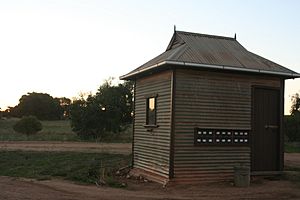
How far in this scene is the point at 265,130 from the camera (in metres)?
14.3

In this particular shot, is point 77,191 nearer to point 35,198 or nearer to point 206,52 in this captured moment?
point 35,198

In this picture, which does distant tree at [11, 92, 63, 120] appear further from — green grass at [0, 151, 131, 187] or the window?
the window

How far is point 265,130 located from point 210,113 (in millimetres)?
2427

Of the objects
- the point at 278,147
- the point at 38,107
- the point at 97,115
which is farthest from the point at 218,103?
the point at 38,107

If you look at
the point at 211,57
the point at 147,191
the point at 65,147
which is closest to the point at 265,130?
the point at 211,57

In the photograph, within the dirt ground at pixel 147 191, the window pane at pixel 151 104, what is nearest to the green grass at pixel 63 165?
the dirt ground at pixel 147 191

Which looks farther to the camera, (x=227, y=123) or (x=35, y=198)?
(x=227, y=123)

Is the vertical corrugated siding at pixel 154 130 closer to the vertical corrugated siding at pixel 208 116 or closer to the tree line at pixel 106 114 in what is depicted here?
the vertical corrugated siding at pixel 208 116

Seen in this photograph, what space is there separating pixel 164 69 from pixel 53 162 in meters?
8.61

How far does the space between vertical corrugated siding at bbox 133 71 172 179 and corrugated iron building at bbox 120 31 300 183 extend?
0.11ft

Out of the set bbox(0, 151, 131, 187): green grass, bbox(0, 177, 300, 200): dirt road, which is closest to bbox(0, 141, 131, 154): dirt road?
bbox(0, 151, 131, 187): green grass

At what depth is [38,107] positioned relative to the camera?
88.1m

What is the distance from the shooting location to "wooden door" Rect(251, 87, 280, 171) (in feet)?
46.3

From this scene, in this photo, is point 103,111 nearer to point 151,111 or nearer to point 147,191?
point 151,111
